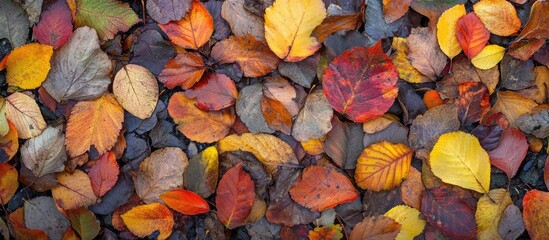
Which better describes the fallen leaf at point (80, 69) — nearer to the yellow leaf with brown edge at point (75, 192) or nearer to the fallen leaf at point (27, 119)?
the fallen leaf at point (27, 119)

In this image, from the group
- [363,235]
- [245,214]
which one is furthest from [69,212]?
[363,235]

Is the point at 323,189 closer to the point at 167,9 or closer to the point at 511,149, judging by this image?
the point at 511,149

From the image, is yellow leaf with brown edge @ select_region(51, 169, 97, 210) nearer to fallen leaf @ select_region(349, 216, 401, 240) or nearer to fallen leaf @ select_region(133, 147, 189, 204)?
fallen leaf @ select_region(133, 147, 189, 204)

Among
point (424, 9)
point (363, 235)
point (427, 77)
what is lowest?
point (363, 235)

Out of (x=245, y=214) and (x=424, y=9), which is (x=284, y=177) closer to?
(x=245, y=214)

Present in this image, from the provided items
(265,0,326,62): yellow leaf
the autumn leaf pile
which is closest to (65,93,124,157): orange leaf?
the autumn leaf pile

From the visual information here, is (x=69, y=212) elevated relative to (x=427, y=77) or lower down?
lower down

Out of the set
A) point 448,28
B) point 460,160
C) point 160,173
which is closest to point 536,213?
point 460,160
